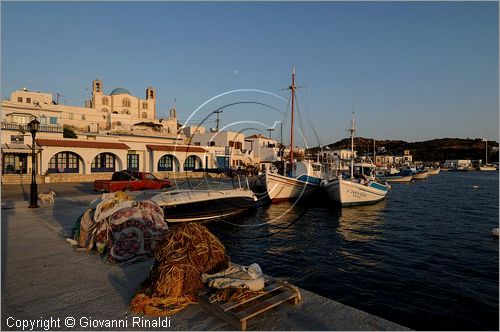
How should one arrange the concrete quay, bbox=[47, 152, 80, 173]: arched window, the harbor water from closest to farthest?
1. the concrete quay
2. the harbor water
3. bbox=[47, 152, 80, 173]: arched window

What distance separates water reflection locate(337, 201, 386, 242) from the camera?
14.8m

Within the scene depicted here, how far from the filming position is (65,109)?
203 feet

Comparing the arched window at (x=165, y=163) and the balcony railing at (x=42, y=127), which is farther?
the arched window at (x=165, y=163)

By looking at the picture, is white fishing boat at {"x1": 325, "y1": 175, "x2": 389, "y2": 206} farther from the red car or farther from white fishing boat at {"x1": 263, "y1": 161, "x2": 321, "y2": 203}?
the red car

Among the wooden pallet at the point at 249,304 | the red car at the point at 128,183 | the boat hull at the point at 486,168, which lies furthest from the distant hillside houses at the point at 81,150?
the boat hull at the point at 486,168

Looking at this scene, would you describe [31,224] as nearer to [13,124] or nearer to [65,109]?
[13,124]

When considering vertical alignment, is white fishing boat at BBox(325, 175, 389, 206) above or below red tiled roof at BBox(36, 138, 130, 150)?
below

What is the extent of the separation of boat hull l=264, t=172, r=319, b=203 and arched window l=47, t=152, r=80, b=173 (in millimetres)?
24992

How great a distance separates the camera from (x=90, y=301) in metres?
5.22

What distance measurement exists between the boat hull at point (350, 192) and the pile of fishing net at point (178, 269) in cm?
2025

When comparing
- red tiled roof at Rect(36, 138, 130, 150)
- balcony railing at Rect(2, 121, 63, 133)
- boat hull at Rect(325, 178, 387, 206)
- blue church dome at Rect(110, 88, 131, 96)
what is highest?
blue church dome at Rect(110, 88, 131, 96)

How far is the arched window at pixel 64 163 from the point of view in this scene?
3472 cm

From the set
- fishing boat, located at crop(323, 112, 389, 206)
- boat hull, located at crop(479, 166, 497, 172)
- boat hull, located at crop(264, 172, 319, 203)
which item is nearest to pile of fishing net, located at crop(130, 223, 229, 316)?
boat hull, located at crop(264, 172, 319, 203)

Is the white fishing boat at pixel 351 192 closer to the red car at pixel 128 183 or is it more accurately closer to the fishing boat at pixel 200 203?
the fishing boat at pixel 200 203
